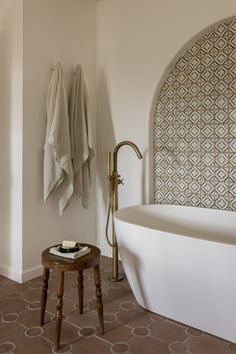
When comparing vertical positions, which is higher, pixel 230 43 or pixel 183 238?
pixel 230 43

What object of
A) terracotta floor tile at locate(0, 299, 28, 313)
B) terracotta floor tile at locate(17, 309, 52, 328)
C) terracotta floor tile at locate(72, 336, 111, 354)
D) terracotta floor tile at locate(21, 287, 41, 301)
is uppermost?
terracotta floor tile at locate(21, 287, 41, 301)

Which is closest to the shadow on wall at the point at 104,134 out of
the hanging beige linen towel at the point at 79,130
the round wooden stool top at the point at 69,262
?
the hanging beige linen towel at the point at 79,130

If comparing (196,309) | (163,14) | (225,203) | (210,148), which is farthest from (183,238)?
(163,14)

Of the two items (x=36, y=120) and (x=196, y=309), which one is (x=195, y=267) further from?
(x=36, y=120)

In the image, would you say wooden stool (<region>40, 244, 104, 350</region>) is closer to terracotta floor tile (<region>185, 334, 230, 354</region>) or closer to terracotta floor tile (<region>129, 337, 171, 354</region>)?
terracotta floor tile (<region>129, 337, 171, 354</region>)

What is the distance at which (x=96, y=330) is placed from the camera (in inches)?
77.9

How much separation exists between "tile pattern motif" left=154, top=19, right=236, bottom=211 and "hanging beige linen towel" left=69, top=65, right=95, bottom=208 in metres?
0.64

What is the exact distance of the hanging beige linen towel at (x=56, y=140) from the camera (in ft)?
8.84

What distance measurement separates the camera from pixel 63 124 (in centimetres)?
277

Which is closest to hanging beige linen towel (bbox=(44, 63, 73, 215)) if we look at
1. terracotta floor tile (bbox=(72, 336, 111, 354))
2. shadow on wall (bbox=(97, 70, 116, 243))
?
shadow on wall (bbox=(97, 70, 116, 243))

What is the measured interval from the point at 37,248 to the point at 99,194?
87 centimetres

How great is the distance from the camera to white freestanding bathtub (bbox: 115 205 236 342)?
175 centimetres

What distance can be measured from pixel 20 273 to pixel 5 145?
108 cm

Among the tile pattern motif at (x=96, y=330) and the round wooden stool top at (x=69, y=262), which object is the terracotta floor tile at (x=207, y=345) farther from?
the round wooden stool top at (x=69, y=262)
